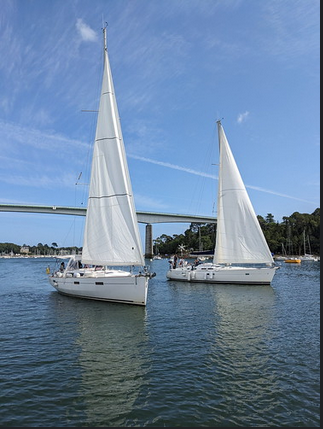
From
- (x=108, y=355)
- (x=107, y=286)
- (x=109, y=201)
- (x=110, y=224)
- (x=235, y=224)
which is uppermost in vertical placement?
(x=109, y=201)

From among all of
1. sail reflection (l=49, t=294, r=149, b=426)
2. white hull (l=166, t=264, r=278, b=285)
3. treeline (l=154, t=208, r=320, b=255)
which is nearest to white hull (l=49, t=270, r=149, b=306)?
sail reflection (l=49, t=294, r=149, b=426)

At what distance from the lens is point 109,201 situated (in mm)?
20859

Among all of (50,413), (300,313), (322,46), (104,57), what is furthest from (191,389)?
(104,57)

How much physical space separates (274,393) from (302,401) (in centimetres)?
68

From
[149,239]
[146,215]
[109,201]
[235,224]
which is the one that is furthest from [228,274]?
[149,239]

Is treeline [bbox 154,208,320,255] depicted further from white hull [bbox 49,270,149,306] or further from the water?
the water

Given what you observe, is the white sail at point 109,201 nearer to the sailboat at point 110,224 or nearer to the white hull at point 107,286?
the sailboat at point 110,224

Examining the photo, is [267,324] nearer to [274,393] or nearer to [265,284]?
[274,393]

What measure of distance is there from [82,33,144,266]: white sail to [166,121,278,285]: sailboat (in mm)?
14310

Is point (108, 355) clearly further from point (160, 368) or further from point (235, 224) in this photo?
point (235, 224)

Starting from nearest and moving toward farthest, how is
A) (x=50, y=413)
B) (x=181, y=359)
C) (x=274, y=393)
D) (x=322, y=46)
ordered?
1. (x=322, y=46)
2. (x=50, y=413)
3. (x=274, y=393)
4. (x=181, y=359)

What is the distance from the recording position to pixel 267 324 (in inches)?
590

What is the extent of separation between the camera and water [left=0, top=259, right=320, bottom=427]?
7.07 meters

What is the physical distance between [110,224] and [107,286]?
4.07 metres
